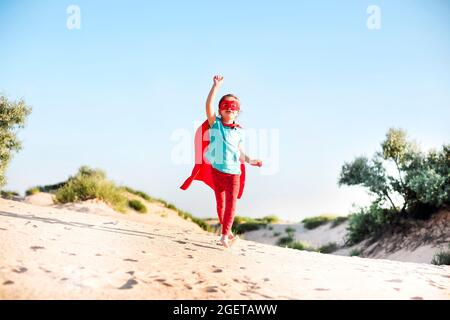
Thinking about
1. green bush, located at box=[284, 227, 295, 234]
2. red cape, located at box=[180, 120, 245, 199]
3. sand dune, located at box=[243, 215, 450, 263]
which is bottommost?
green bush, located at box=[284, 227, 295, 234]

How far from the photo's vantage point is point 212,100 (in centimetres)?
515

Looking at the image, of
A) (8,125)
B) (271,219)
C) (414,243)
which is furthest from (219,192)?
(271,219)

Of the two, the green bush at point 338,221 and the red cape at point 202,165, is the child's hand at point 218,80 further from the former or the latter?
the green bush at point 338,221

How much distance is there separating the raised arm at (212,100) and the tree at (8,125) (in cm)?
619

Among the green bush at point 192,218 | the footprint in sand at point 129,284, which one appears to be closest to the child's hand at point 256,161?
the footprint in sand at point 129,284

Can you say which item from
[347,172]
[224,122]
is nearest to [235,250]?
[224,122]

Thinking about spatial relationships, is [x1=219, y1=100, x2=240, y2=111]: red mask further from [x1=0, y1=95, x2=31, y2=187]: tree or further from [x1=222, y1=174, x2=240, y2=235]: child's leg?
[x1=0, y1=95, x2=31, y2=187]: tree

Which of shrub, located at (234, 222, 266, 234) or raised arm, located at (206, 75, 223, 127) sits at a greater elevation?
raised arm, located at (206, 75, 223, 127)

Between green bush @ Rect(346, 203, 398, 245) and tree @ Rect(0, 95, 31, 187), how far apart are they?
10383 mm

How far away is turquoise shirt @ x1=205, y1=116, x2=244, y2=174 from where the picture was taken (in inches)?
204

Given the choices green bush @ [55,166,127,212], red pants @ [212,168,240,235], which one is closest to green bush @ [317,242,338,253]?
green bush @ [55,166,127,212]
